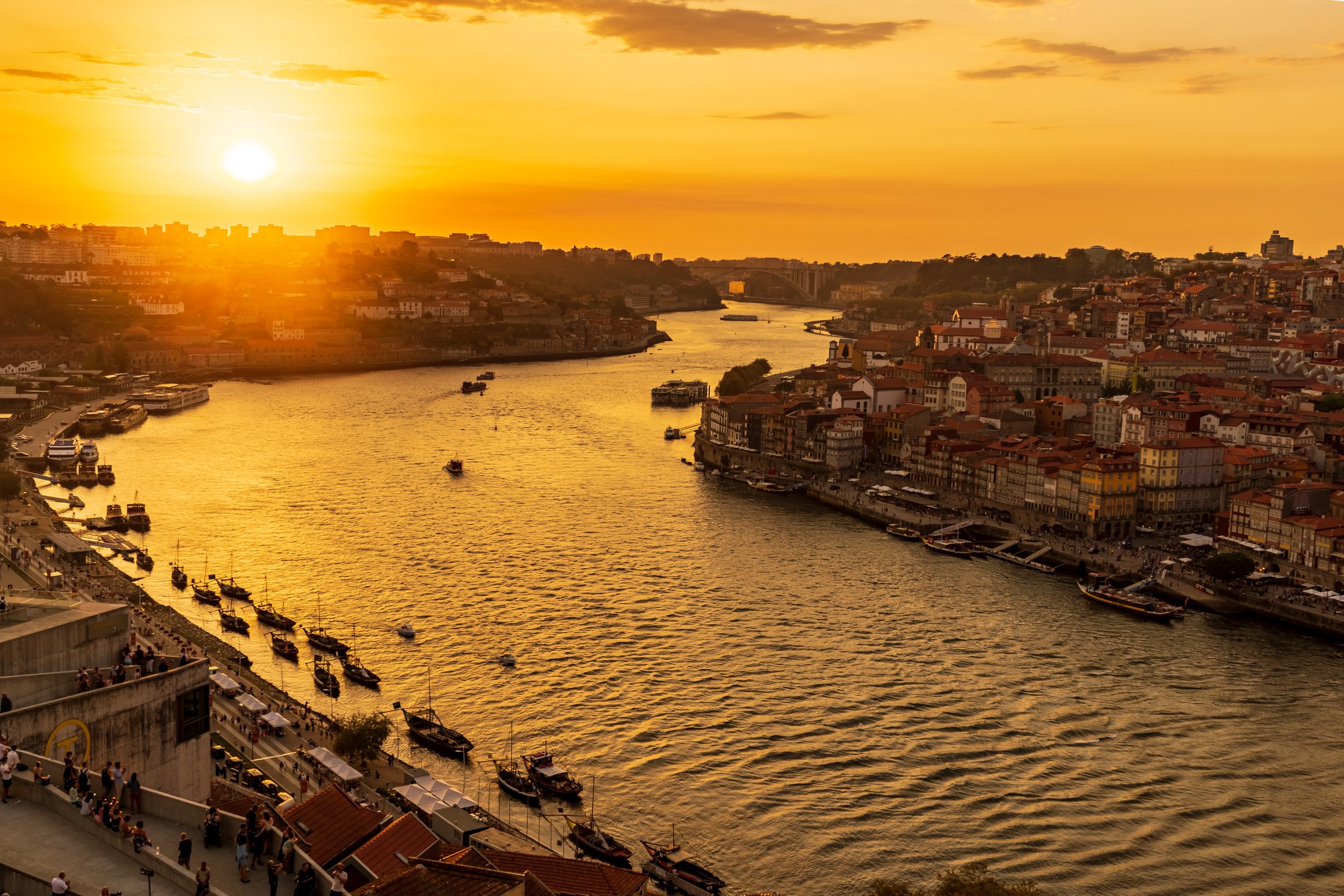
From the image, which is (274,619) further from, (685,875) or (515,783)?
(685,875)

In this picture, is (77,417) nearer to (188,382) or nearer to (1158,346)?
(188,382)

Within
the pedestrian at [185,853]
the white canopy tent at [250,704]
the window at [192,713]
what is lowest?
the white canopy tent at [250,704]

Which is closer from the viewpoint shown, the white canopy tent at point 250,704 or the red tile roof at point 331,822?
the red tile roof at point 331,822

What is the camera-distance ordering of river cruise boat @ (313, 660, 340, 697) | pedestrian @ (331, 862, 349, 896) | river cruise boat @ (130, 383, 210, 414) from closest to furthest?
pedestrian @ (331, 862, 349, 896), river cruise boat @ (313, 660, 340, 697), river cruise boat @ (130, 383, 210, 414)

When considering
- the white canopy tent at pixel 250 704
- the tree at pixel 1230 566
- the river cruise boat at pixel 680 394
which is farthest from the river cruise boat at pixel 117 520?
the river cruise boat at pixel 680 394

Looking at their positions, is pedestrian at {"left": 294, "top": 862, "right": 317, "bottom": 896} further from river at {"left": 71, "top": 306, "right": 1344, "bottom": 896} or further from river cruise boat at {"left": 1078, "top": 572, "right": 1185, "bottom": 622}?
river cruise boat at {"left": 1078, "top": 572, "right": 1185, "bottom": 622}

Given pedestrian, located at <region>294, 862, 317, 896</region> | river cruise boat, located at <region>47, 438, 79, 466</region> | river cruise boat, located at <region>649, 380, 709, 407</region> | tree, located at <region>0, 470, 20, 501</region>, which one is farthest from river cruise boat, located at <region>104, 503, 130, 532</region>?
river cruise boat, located at <region>649, 380, 709, 407</region>

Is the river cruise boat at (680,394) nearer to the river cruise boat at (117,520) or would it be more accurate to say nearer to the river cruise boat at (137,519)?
the river cruise boat at (137,519)
